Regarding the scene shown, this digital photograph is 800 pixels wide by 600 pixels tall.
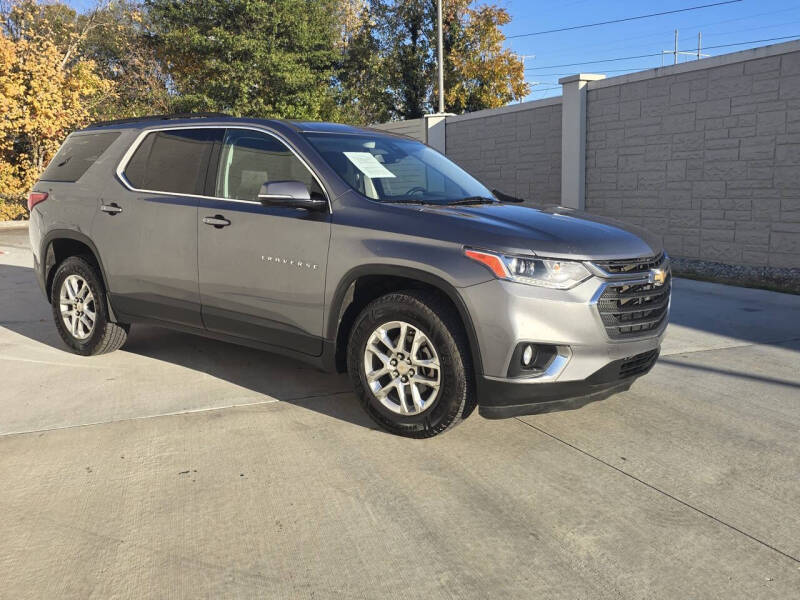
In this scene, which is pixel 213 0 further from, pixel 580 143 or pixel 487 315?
pixel 487 315

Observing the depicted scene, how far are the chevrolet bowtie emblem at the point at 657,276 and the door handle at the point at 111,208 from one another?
151 inches

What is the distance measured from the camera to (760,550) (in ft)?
9.84

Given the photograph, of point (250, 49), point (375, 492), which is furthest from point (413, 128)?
point (375, 492)

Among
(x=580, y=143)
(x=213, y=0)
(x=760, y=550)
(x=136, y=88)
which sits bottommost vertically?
(x=760, y=550)

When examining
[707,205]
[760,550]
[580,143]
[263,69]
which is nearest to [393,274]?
[760,550]

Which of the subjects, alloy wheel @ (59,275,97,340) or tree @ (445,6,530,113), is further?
tree @ (445,6,530,113)

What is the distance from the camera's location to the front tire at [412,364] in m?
3.93

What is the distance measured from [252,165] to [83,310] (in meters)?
2.18

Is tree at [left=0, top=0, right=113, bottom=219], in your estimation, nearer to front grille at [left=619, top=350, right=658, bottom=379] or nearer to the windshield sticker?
the windshield sticker

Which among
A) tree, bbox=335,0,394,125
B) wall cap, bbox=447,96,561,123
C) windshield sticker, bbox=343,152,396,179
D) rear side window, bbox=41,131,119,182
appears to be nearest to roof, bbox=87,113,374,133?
rear side window, bbox=41,131,119,182

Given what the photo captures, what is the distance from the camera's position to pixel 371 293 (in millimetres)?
4449

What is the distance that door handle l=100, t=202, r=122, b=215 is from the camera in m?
5.61

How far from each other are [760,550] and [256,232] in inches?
130

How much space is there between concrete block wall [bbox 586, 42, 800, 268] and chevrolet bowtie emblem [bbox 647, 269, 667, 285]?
665cm
